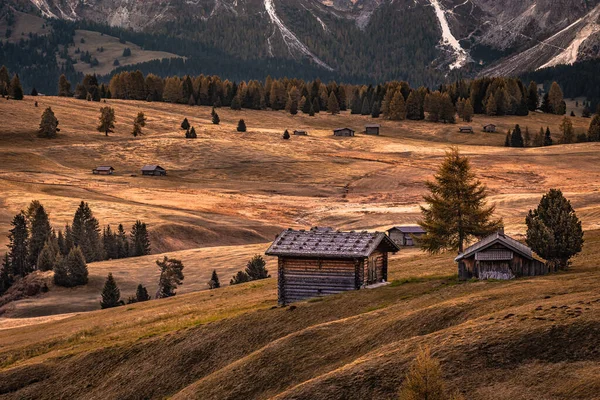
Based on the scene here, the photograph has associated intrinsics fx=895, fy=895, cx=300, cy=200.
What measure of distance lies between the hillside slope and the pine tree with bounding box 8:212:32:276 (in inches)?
1804

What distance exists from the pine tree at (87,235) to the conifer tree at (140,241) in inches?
156

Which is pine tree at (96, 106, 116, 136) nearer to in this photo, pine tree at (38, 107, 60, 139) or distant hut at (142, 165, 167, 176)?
pine tree at (38, 107, 60, 139)

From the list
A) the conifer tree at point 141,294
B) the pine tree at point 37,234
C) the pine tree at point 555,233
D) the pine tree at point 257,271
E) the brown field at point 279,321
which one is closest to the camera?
the brown field at point 279,321

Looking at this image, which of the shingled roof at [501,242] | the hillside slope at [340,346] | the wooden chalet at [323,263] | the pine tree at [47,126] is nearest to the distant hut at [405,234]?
the hillside slope at [340,346]

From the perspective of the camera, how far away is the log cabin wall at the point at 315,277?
5403 centimetres

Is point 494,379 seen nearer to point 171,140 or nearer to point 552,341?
point 552,341

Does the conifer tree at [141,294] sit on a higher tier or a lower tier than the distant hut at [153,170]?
lower

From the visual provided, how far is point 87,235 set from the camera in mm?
112312

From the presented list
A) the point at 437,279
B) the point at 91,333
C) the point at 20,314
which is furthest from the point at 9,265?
the point at 437,279

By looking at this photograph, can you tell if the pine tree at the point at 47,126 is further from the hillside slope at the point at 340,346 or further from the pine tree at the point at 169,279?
the hillside slope at the point at 340,346

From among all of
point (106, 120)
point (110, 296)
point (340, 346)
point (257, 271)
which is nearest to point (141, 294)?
point (110, 296)

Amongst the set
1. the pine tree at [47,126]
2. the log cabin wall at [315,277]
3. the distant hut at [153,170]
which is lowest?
the distant hut at [153,170]

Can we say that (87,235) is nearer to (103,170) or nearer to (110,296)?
(110,296)

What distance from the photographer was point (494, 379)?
3080cm
